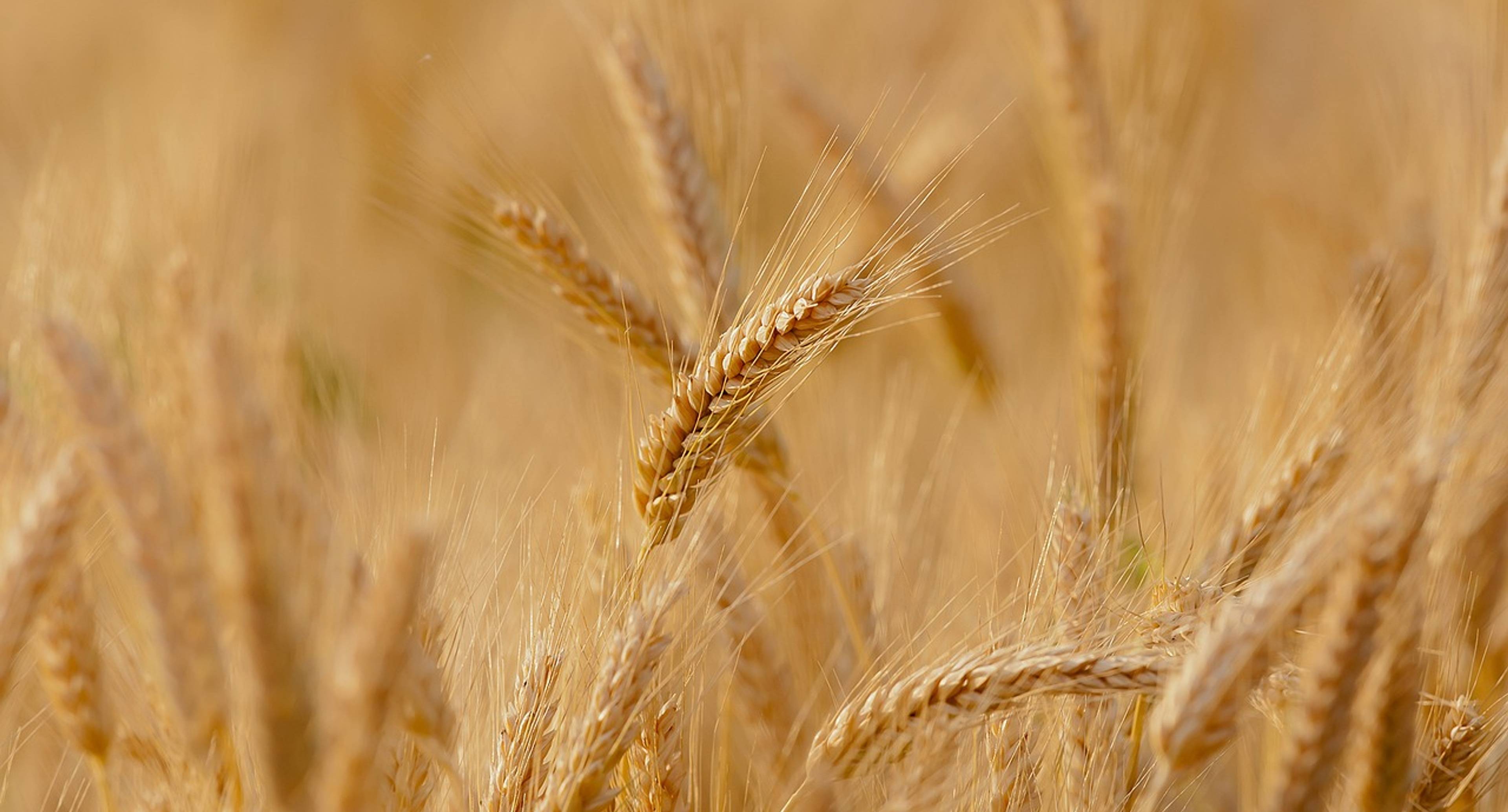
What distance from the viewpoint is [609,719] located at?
42.1 inches

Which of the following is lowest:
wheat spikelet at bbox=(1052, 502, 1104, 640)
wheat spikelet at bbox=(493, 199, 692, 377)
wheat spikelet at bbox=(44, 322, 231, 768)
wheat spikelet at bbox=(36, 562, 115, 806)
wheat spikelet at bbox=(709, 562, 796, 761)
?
wheat spikelet at bbox=(709, 562, 796, 761)

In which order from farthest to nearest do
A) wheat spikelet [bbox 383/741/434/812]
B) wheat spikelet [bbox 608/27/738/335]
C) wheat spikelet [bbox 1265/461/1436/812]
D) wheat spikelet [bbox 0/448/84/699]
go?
1. wheat spikelet [bbox 608/27/738/335]
2. wheat spikelet [bbox 383/741/434/812]
3. wheat spikelet [bbox 0/448/84/699]
4. wheat spikelet [bbox 1265/461/1436/812]

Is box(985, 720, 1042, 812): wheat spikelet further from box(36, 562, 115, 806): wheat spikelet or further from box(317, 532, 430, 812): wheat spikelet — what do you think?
box(36, 562, 115, 806): wheat spikelet

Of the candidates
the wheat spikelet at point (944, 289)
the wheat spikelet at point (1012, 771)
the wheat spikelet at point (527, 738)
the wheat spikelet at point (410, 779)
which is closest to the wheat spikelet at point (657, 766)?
the wheat spikelet at point (527, 738)

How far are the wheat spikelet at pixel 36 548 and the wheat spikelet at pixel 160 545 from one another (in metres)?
0.16

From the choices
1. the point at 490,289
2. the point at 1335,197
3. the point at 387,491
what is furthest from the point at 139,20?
the point at 1335,197

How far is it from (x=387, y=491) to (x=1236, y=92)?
11.0 ft

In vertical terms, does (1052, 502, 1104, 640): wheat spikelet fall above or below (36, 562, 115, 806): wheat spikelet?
above

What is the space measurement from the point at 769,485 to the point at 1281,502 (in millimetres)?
647

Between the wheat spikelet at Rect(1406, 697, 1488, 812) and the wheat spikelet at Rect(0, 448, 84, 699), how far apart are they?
1.39 metres

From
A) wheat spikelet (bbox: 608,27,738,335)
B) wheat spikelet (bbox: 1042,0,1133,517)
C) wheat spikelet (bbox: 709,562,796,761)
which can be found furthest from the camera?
wheat spikelet (bbox: 1042,0,1133,517)

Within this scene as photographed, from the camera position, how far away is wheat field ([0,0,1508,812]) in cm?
95

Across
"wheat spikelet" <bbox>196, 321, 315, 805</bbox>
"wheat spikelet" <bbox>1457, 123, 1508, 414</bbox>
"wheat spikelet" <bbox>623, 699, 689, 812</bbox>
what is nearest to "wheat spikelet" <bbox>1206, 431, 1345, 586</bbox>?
"wheat spikelet" <bbox>1457, 123, 1508, 414</bbox>

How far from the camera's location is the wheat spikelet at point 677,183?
5.05ft
